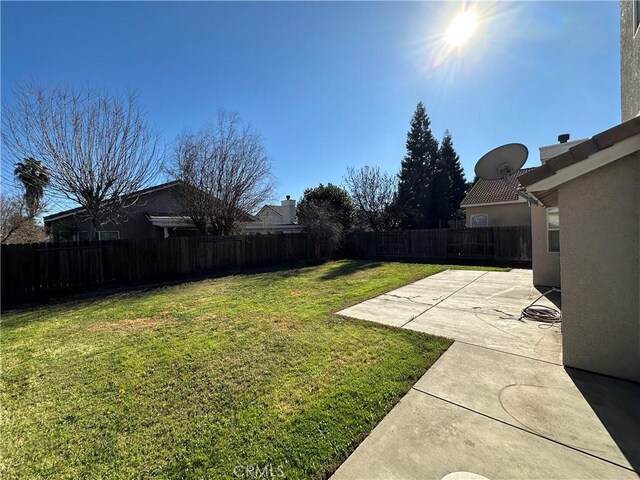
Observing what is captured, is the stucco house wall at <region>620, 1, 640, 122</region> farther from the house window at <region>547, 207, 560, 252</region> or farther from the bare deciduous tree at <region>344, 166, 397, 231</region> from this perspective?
the bare deciduous tree at <region>344, 166, 397, 231</region>

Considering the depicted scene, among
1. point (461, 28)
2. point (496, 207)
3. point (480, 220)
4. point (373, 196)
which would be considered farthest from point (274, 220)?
point (461, 28)

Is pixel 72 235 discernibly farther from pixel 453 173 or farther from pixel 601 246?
pixel 453 173

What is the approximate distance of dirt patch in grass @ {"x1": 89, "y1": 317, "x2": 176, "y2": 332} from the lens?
5.14 m

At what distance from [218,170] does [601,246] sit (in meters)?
14.6

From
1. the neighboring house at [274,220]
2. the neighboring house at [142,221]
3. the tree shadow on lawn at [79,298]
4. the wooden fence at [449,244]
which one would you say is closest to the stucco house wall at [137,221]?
the neighboring house at [142,221]

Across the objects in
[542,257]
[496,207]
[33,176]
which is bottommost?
[542,257]

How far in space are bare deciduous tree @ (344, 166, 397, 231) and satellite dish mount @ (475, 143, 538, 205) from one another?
55.6 feet

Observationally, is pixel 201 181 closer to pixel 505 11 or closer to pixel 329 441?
pixel 505 11

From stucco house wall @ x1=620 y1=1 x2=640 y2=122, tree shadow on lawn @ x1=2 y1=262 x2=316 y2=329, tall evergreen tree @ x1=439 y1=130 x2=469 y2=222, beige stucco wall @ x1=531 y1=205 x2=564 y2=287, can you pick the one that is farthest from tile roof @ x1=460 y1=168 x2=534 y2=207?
tree shadow on lawn @ x1=2 y1=262 x2=316 y2=329

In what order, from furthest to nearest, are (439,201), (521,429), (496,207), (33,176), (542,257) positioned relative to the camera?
(439,201), (496,207), (33,176), (542,257), (521,429)

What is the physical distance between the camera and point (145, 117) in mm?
11273

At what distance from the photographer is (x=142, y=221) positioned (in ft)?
50.6

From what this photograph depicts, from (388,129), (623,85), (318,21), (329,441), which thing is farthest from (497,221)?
(329,441)

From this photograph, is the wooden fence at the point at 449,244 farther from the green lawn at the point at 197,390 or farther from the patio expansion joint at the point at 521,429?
the patio expansion joint at the point at 521,429
